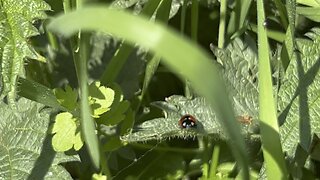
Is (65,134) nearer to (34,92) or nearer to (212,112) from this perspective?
(34,92)

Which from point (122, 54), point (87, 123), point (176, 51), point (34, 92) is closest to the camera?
point (176, 51)

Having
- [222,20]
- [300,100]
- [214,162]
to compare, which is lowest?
[214,162]

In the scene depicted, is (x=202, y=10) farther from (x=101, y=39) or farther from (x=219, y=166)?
(x=219, y=166)

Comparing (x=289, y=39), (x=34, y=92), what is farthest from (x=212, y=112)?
(x=34, y=92)

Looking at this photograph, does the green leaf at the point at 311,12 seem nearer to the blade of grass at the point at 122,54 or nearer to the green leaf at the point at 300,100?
the green leaf at the point at 300,100

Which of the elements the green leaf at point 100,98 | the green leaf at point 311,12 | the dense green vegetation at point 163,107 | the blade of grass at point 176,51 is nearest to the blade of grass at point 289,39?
the dense green vegetation at point 163,107

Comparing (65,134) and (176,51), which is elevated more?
(176,51)

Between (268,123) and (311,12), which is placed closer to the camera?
(268,123)
